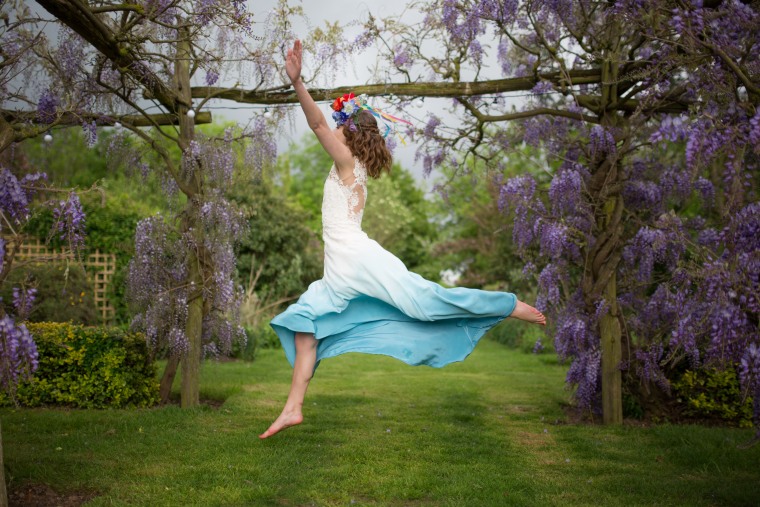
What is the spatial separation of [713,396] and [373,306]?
414 centimetres

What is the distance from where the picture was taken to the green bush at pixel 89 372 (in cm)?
739

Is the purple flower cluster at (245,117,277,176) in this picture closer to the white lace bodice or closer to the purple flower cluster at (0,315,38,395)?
the white lace bodice

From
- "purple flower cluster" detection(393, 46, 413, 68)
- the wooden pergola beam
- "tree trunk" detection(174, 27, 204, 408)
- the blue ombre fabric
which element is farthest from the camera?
"purple flower cluster" detection(393, 46, 413, 68)

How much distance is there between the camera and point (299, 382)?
4695mm

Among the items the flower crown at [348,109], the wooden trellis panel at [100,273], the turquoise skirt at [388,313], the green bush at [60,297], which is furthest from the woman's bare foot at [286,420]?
the wooden trellis panel at [100,273]

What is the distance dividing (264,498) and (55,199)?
2097 millimetres

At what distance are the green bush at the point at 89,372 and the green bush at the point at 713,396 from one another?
533 centimetres

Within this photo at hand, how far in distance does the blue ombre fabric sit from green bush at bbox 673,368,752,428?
3367 millimetres

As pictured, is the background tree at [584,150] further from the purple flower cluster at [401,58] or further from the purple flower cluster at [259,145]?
the purple flower cluster at [259,145]

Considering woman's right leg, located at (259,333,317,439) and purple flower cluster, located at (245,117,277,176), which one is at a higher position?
purple flower cluster, located at (245,117,277,176)

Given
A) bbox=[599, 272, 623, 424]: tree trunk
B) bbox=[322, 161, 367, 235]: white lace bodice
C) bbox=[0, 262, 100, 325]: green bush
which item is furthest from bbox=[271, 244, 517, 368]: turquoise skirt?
bbox=[0, 262, 100, 325]: green bush

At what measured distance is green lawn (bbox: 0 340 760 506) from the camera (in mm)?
4598

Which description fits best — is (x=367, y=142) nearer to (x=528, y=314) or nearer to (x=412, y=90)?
(x=528, y=314)

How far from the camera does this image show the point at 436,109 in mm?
8531
